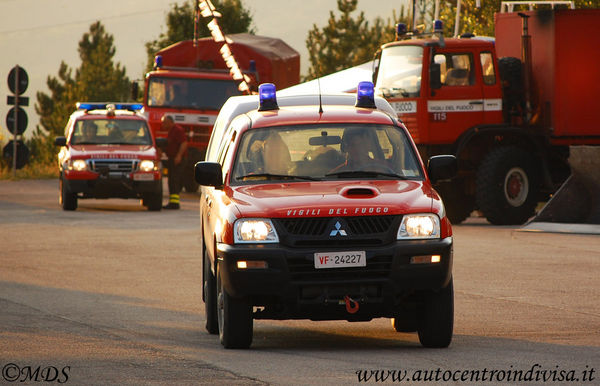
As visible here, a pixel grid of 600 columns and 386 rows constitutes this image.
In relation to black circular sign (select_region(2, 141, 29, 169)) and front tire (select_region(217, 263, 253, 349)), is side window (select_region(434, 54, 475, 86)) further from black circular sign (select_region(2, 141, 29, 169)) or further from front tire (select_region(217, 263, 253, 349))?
black circular sign (select_region(2, 141, 29, 169))

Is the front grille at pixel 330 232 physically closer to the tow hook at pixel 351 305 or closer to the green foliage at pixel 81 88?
the tow hook at pixel 351 305

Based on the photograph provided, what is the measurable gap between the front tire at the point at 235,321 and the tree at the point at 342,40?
270 feet

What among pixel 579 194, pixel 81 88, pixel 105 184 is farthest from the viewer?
pixel 81 88

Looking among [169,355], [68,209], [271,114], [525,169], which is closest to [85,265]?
[271,114]

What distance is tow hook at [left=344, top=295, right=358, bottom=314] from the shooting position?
9.77 metres

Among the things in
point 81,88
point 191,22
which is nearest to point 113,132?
point 191,22

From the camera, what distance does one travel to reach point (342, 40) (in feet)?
309

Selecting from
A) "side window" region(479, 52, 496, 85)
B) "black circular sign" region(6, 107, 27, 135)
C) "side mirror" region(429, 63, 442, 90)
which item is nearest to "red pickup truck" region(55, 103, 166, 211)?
"side mirror" region(429, 63, 442, 90)

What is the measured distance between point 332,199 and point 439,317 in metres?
1.15

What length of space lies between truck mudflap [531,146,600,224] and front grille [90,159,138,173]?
8690mm

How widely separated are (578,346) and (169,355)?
2957mm

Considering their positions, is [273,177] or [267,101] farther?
[267,101]

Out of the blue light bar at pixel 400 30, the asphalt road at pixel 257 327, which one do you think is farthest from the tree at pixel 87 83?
the asphalt road at pixel 257 327

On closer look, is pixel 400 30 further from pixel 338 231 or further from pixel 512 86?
pixel 338 231
